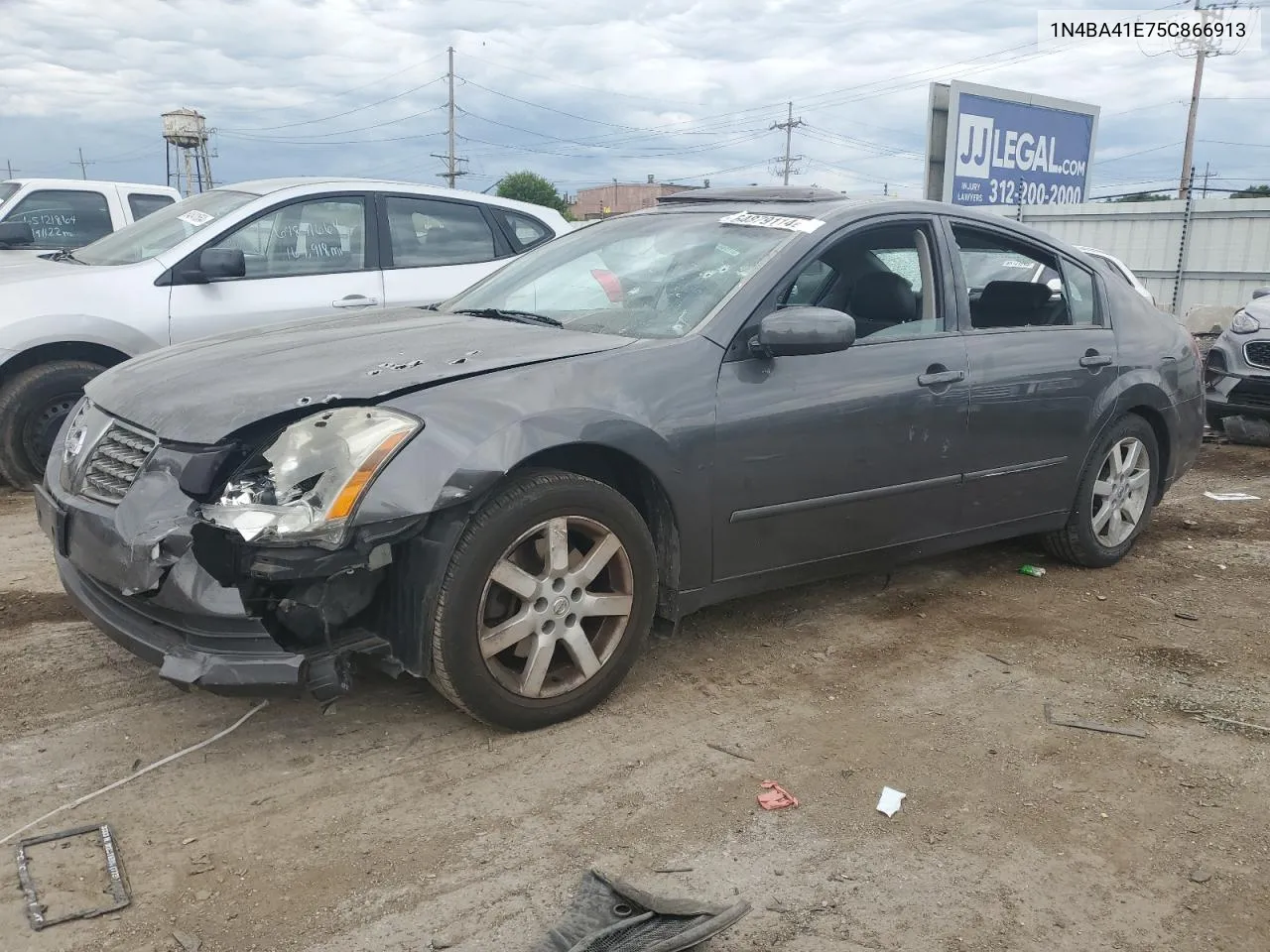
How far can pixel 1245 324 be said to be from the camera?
28.6 feet

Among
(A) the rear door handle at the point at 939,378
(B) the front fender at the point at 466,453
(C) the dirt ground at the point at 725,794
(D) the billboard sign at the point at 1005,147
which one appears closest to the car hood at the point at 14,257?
(C) the dirt ground at the point at 725,794

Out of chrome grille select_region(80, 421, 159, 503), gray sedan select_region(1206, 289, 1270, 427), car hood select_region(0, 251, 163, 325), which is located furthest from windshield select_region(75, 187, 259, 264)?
gray sedan select_region(1206, 289, 1270, 427)

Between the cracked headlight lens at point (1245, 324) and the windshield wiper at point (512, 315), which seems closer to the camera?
the windshield wiper at point (512, 315)

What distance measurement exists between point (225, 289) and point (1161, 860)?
5523mm

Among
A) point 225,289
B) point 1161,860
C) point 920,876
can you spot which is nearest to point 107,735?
point 920,876

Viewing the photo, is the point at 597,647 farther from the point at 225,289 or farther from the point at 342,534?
the point at 225,289

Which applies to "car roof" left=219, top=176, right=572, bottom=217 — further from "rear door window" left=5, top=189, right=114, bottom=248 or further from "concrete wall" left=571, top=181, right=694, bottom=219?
"concrete wall" left=571, top=181, right=694, bottom=219


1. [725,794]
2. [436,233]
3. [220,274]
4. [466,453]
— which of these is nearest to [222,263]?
[220,274]

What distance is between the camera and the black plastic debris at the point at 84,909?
7.64ft

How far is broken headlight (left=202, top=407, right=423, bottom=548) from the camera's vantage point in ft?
8.92

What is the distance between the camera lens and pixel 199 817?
2.74 metres

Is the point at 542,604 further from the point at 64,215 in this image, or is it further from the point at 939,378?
the point at 64,215

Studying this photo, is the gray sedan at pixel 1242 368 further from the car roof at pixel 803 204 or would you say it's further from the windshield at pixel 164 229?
the windshield at pixel 164 229

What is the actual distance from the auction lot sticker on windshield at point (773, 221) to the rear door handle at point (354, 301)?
318cm
